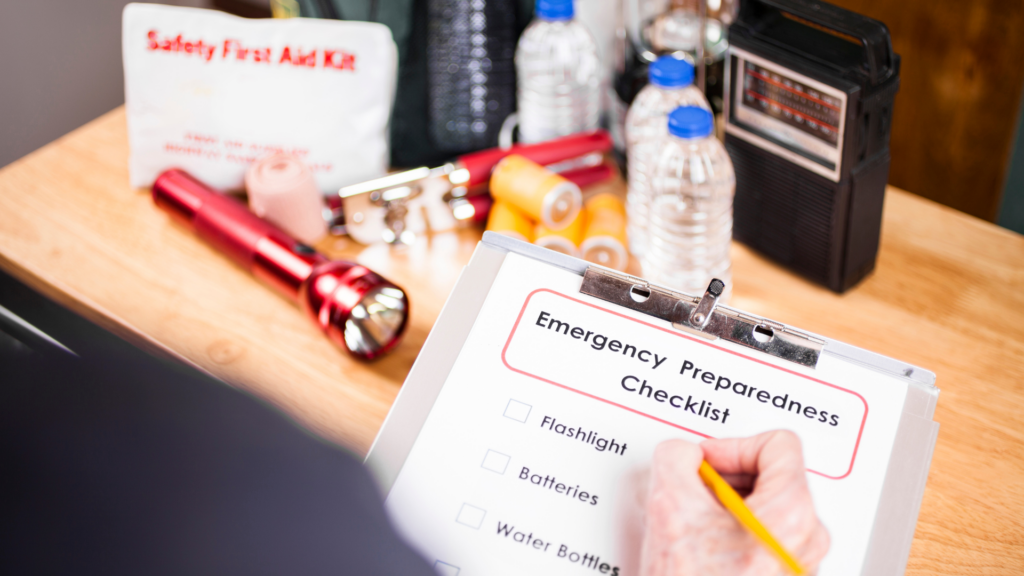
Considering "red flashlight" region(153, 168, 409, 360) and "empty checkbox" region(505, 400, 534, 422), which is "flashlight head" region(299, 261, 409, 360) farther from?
"empty checkbox" region(505, 400, 534, 422)

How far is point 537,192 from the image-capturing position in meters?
0.88

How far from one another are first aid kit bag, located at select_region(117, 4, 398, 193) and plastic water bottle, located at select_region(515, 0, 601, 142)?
0.19 metres

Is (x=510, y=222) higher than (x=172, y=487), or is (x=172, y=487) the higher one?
Answer: (x=172, y=487)

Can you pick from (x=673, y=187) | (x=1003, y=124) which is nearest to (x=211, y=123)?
(x=673, y=187)

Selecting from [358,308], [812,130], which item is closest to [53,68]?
[358,308]

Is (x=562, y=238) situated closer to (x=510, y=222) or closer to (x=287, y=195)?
(x=510, y=222)

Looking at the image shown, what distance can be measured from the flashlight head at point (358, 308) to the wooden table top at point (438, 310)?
4cm

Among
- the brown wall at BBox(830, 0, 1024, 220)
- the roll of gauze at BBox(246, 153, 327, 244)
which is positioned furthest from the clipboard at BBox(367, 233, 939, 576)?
the brown wall at BBox(830, 0, 1024, 220)

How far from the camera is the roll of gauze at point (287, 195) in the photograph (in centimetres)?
92

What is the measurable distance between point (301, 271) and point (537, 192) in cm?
29

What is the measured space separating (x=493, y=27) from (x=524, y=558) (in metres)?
0.77

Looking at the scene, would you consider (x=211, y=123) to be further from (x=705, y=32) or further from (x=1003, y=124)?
(x=1003, y=124)

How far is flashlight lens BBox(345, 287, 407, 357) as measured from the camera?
777 mm

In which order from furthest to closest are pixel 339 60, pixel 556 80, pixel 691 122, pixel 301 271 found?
pixel 556 80 < pixel 339 60 < pixel 301 271 < pixel 691 122
